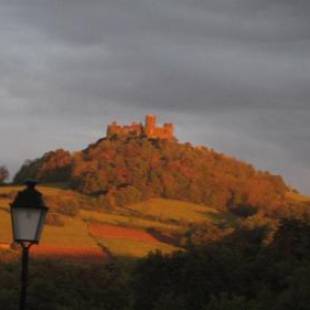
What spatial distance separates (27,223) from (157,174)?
111 metres

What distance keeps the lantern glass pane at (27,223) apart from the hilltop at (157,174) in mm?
94716

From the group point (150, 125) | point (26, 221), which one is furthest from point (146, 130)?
point (26, 221)

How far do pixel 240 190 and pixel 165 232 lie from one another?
118 feet

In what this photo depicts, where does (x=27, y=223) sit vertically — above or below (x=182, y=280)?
above

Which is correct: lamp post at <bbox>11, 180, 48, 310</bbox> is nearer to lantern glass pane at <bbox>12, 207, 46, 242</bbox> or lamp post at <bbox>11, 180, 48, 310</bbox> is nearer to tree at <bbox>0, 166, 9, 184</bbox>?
lantern glass pane at <bbox>12, 207, 46, 242</bbox>

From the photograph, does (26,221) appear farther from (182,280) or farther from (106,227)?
(106,227)

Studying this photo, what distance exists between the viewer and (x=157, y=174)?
405 feet

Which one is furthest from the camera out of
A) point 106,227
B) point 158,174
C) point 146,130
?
point 146,130

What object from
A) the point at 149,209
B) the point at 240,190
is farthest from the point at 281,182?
the point at 149,209

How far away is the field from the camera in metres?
80.8

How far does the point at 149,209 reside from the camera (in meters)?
106

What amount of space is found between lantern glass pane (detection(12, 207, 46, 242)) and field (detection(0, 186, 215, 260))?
61.2 meters

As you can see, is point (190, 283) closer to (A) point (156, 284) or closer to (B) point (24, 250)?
(A) point (156, 284)

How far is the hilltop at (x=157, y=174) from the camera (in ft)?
386
